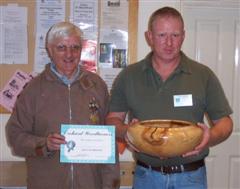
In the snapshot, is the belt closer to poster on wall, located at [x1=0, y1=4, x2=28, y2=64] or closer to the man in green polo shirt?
the man in green polo shirt

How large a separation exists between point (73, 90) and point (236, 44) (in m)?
1.60

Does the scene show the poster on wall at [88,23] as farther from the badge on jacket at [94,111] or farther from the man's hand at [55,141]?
the man's hand at [55,141]

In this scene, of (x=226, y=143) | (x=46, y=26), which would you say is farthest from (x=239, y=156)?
(x=46, y=26)

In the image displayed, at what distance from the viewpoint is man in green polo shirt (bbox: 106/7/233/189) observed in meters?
1.63

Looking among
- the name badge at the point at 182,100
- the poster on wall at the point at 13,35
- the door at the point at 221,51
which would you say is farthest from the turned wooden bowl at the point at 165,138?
the door at the point at 221,51

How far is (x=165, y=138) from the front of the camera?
1.33 metres

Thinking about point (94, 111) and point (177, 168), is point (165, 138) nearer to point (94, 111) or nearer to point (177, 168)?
point (177, 168)

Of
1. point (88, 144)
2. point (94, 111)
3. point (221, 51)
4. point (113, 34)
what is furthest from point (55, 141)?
point (221, 51)

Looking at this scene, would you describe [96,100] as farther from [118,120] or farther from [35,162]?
[35,162]

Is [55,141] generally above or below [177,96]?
below

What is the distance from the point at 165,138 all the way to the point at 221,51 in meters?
1.76

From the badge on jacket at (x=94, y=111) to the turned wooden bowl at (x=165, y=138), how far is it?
0.37m

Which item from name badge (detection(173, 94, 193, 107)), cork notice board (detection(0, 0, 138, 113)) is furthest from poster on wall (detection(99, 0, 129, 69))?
name badge (detection(173, 94, 193, 107))

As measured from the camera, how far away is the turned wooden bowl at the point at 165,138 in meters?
1.33
